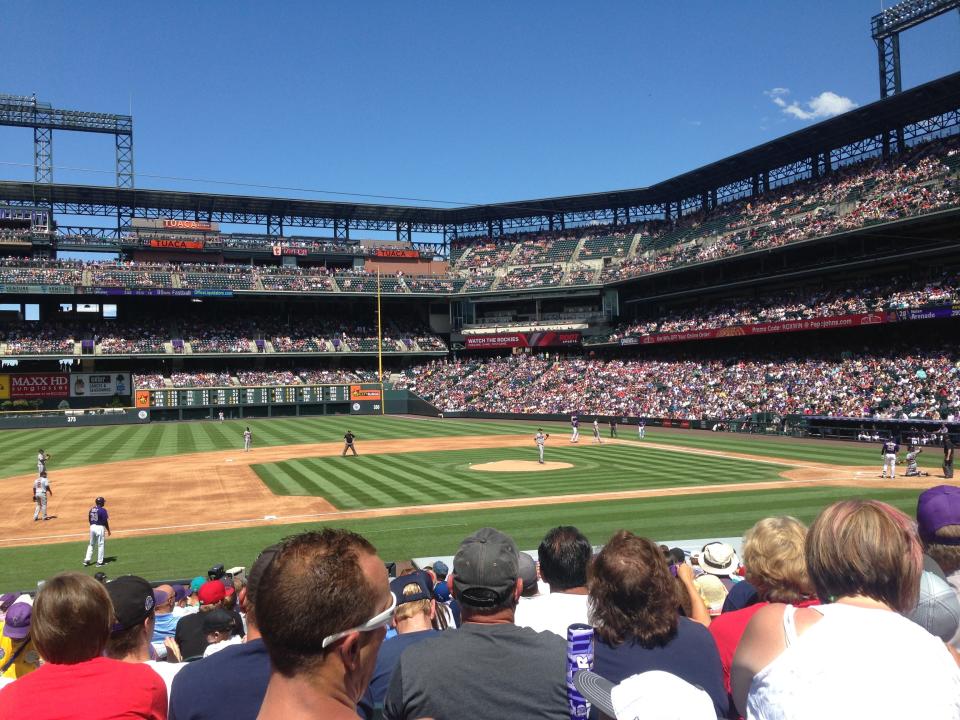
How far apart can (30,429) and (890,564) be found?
217 ft

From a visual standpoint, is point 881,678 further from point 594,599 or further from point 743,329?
point 743,329

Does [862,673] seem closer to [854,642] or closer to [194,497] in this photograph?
[854,642]

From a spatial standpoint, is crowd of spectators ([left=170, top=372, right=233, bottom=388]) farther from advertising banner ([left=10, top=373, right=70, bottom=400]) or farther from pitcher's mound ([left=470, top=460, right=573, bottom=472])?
pitcher's mound ([left=470, top=460, right=573, bottom=472])

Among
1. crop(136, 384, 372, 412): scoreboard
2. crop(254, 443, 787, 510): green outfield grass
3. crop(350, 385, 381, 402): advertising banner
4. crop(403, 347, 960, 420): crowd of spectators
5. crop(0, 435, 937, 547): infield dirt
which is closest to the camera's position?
crop(0, 435, 937, 547): infield dirt

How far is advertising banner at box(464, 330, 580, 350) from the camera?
2867 inches

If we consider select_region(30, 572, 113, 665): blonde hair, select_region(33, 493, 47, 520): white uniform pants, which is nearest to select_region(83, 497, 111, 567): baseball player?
select_region(33, 493, 47, 520): white uniform pants

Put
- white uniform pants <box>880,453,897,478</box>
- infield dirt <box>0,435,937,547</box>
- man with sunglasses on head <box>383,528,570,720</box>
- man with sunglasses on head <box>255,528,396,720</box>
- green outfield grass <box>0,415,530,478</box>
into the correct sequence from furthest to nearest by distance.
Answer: green outfield grass <box>0,415,530,478</box>, white uniform pants <box>880,453,897,478</box>, infield dirt <box>0,435,937,547</box>, man with sunglasses on head <box>383,528,570,720</box>, man with sunglasses on head <box>255,528,396,720</box>

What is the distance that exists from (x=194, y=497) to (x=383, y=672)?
76.4 feet

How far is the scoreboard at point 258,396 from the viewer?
2471 inches

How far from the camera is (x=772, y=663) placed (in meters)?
2.58

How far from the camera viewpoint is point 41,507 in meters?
21.5

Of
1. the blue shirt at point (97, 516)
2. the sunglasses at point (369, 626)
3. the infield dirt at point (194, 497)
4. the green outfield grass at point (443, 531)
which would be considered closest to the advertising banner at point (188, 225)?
the infield dirt at point (194, 497)

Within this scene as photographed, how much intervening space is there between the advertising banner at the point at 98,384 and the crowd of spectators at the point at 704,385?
27.5 meters

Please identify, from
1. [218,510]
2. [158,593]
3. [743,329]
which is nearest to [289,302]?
[743,329]
